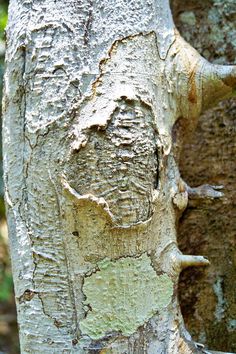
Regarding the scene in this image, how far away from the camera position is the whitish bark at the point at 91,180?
744 mm

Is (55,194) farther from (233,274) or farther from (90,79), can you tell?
(233,274)

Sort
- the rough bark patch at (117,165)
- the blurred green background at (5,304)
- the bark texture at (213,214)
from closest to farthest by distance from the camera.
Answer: the rough bark patch at (117,165) → the bark texture at (213,214) → the blurred green background at (5,304)

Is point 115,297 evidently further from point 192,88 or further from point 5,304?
point 5,304

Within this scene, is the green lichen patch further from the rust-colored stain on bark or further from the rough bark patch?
the rust-colored stain on bark

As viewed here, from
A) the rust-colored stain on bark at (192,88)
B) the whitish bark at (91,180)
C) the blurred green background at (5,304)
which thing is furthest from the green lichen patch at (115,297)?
the blurred green background at (5,304)

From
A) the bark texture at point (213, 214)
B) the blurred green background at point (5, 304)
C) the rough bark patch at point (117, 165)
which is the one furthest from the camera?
the blurred green background at point (5, 304)

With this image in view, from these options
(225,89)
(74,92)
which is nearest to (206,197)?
(225,89)

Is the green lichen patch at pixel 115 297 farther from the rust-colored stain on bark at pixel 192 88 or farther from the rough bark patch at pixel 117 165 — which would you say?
A: the rust-colored stain on bark at pixel 192 88

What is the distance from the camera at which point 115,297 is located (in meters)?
0.75

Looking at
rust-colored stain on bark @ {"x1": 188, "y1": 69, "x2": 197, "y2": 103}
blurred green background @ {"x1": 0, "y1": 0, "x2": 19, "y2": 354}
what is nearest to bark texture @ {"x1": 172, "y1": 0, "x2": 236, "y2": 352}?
rust-colored stain on bark @ {"x1": 188, "y1": 69, "x2": 197, "y2": 103}

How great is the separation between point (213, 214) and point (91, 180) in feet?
1.11

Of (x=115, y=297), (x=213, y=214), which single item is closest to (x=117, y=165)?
(x=115, y=297)

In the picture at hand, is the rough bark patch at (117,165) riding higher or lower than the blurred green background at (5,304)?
higher

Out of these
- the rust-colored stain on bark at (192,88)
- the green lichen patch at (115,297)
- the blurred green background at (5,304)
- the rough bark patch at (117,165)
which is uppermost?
the rust-colored stain on bark at (192,88)
